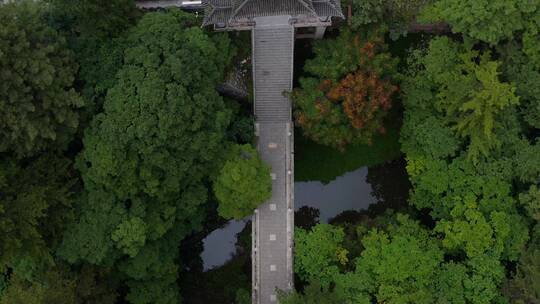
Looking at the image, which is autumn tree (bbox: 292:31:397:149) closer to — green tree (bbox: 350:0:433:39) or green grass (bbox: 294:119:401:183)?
green tree (bbox: 350:0:433:39)

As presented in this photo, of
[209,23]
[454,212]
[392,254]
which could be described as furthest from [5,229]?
[454,212]

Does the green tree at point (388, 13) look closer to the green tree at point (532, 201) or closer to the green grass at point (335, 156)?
the green grass at point (335, 156)

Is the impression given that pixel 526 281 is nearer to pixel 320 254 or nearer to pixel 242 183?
pixel 320 254

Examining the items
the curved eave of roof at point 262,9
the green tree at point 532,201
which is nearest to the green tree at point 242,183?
the curved eave of roof at point 262,9

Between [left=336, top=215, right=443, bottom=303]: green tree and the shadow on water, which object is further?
the shadow on water

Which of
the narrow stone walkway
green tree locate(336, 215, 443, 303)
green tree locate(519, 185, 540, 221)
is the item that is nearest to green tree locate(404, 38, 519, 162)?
green tree locate(519, 185, 540, 221)

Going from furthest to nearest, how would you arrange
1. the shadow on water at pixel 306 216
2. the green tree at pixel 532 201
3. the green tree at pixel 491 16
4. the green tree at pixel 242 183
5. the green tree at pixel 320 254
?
the shadow on water at pixel 306 216 < the green tree at pixel 320 254 < the green tree at pixel 242 183 < the green tree at pixel 532 201 < the green tree at pixel 491 16
